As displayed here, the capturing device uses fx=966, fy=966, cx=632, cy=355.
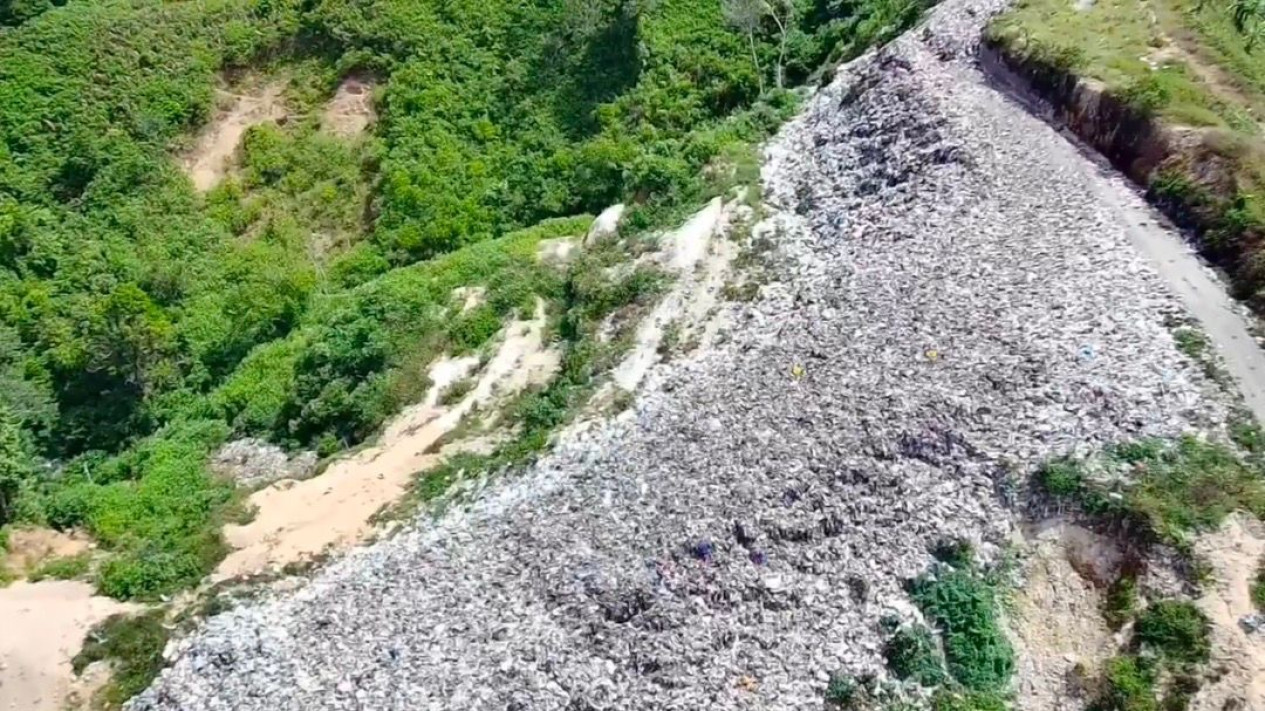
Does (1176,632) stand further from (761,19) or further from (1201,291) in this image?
(761,19)

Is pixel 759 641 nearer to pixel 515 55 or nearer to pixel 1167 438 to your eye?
pixel 1167 438

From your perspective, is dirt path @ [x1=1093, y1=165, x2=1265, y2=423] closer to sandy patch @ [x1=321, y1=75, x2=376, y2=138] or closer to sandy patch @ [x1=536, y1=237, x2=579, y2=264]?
sandy patch @ [x1=536, y1=237, x2=579, y2=264]

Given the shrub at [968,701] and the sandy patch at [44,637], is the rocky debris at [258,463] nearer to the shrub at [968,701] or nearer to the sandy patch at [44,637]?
the sandy patch at [44,637]

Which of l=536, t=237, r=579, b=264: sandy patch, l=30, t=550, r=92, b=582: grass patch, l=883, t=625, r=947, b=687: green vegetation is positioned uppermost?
l=536, t=237, r=579, b=264: sandy patch

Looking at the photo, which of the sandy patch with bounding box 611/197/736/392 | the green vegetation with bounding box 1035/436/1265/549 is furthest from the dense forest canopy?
the green vegetation with bounding box 1035/436/1265/549

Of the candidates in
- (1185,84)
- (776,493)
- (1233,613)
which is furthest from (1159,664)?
(1185,84)

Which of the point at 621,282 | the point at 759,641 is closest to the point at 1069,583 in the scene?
the point at 759,641
